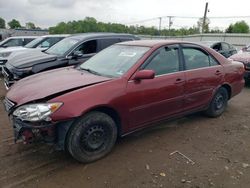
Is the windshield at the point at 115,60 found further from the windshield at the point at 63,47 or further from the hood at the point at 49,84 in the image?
the windshield at the point at 63,47

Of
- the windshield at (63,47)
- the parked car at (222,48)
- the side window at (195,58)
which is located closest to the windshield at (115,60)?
the side window at (195,58)

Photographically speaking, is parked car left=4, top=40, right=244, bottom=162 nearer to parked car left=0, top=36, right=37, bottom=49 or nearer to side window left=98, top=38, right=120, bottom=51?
side window left=98, top=38, right=120, bottom=51

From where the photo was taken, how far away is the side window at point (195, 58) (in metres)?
4.68

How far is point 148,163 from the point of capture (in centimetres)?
357

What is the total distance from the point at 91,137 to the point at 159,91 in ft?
4.25

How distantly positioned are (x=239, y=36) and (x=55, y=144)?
74.2ft

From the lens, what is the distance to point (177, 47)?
461 centimetres

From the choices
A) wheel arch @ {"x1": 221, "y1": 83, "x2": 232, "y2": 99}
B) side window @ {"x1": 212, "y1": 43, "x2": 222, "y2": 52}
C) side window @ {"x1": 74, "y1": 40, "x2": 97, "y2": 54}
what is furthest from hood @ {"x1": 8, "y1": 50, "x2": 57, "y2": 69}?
side window @ {"x1": 212, "y1": 43, "x2": 222, "y2": 52}

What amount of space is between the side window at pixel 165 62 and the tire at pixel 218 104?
4.46ft

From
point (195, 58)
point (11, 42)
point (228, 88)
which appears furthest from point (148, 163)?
point (11, 42)

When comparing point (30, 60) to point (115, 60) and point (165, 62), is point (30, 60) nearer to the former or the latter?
point (115, 60)

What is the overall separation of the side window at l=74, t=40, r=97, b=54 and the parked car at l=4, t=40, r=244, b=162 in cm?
250

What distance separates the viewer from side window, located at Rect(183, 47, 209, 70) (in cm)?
468

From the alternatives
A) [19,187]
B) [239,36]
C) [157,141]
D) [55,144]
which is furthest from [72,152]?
[239,36]
